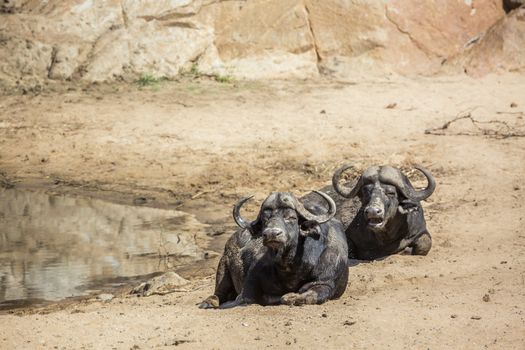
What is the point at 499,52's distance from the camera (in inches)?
755

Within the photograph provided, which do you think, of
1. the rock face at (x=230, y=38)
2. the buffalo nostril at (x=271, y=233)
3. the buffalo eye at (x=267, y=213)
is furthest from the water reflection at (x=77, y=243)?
the rock face at (x=230, y=38)

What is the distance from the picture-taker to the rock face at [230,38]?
18969 millimetres

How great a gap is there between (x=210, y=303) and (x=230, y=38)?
10097 mm

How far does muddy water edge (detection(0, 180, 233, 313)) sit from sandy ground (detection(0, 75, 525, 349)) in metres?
0.13

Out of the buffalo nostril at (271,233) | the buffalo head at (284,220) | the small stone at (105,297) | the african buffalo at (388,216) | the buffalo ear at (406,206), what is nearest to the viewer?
the buffalo nostril at (271,233)

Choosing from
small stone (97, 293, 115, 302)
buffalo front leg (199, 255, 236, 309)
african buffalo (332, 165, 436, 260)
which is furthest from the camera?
african buffalo (332, 165, 436, 260)

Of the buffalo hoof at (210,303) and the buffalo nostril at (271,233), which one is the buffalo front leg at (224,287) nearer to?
the buffalo hoof at (210,303)

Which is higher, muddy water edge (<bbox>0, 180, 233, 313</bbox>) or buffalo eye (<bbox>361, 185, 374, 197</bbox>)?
buffalo eye (<bbox>361, 185, 374, 197</bbox>)

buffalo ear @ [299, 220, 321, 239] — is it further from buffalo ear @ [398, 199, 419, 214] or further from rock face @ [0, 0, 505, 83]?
rock face @ [0, 0, 505, 83]

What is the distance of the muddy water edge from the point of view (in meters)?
11.9

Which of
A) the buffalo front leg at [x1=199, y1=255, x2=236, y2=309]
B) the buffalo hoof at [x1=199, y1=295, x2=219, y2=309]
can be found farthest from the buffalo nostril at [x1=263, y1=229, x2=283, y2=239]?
the buffalo front leg at [x1=199, y1=255, x2=236, y2=309]

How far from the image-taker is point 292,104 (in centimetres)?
1773

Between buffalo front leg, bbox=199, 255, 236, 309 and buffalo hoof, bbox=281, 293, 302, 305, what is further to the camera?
buffalo front leg, bbox=199, 255, 236, 309

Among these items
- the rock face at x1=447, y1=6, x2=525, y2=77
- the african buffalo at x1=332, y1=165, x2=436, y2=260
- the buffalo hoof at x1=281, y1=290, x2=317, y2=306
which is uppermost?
the rock face at x1=447, y1=6, x2=525, y2=77
